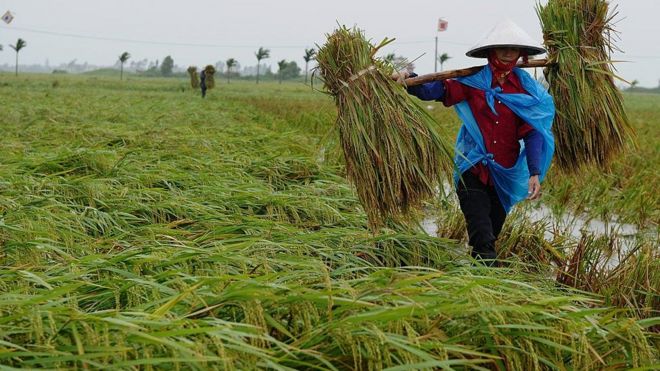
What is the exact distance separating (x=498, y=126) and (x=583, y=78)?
18.7 inches

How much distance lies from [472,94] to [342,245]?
3.02 feet

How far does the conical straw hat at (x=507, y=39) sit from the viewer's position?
3076mm

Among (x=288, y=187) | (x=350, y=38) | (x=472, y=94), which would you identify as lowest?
(x=288, y=187)

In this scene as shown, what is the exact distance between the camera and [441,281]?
7.43ft

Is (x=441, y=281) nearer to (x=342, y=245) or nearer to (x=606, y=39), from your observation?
(x=342, y=245)

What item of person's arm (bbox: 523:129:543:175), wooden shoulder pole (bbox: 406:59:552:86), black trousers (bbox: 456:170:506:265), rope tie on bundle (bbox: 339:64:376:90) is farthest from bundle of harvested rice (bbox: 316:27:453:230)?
person's arm (bbox: 523:129:543:175)

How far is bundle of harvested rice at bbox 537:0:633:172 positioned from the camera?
3.27 m

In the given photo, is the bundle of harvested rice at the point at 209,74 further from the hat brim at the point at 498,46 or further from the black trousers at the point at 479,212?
the black trousers at the point at 479,212

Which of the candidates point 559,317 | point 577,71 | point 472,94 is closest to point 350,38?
point 472,94

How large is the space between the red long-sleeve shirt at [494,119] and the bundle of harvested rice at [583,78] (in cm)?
28

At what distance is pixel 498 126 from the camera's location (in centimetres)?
319

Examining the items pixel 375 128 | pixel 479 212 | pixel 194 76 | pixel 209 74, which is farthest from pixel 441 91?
pixel 194 76

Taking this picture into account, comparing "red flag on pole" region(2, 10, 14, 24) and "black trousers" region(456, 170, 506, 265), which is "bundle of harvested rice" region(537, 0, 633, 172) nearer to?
"black trousers" region(456, 170, 506, 265)

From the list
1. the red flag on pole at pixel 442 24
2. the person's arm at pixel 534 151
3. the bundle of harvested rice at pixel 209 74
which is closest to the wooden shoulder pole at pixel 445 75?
the person's arm at pixel 534 151
